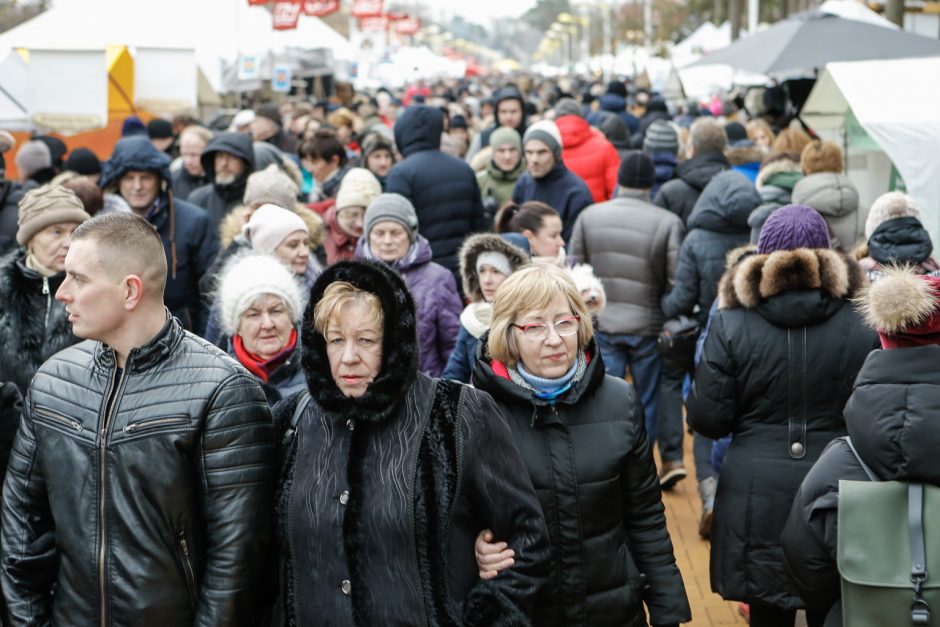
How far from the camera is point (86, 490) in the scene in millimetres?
2904

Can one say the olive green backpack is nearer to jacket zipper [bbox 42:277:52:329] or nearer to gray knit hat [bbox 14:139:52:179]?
jacket zipper [bbox 42:277:52:329]

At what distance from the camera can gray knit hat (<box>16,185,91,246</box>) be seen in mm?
4988

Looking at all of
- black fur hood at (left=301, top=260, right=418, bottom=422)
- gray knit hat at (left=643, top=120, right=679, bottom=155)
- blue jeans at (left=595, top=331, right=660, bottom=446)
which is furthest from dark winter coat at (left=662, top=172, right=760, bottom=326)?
black fur hood at (left=301, top=260, right=418, bottom=422)

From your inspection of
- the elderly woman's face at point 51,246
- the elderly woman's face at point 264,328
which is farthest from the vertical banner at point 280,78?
the elderly woman's face at point 264,328

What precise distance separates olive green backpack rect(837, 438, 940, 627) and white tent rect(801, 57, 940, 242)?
4.32 metres

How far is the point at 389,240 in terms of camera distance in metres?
6.00

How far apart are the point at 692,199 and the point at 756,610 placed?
4543mm

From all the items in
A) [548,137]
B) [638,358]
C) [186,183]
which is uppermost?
[548,137]

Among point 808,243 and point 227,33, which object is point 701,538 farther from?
→ point 227,33

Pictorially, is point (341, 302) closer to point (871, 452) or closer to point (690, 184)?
point (871, 452)

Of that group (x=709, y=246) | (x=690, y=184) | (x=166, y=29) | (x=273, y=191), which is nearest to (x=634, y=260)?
(x=709, y=246)

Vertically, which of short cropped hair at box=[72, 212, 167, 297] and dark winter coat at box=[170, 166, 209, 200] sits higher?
short cropped hair at box=[72, 212, 167, 297]

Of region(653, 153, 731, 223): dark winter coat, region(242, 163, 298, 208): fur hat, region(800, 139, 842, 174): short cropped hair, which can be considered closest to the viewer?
region(242, 163, 298, 208): fur hat

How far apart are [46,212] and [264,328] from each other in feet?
4.27
